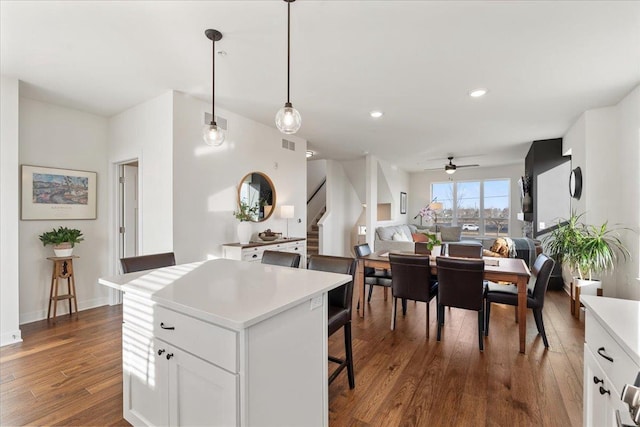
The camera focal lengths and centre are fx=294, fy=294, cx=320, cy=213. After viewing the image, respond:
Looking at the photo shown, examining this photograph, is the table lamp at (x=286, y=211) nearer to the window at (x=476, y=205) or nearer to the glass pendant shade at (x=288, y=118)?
the glass pendant shade at (x=288, y=118)

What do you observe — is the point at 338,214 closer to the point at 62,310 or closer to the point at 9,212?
the point at 62,310

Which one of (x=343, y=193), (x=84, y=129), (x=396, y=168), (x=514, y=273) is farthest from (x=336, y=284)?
(x=396, y=168)

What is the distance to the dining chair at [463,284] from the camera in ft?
9.00

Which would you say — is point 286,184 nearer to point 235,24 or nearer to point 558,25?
point 235,24

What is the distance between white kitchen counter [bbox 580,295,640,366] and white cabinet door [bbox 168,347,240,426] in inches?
52.9

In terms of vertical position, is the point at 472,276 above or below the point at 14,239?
below

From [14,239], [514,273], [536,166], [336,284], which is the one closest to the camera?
[336,284]

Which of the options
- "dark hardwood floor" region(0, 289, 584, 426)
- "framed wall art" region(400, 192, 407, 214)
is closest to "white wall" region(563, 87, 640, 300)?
"dark hardwood floor" region(0, 289, 584, 426)

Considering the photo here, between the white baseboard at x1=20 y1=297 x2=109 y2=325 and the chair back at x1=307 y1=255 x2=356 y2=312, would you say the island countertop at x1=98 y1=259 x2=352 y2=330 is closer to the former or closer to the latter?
the chair back at x1=307 y1=255 x2=356 y2=312

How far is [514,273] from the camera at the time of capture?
8.90 feet

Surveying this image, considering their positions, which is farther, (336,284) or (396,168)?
(396,168)

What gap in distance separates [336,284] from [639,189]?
373cm

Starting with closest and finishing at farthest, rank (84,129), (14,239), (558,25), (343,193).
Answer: (558,25)
(14,239)
(84,129)
(343,193)

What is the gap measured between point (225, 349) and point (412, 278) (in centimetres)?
235
